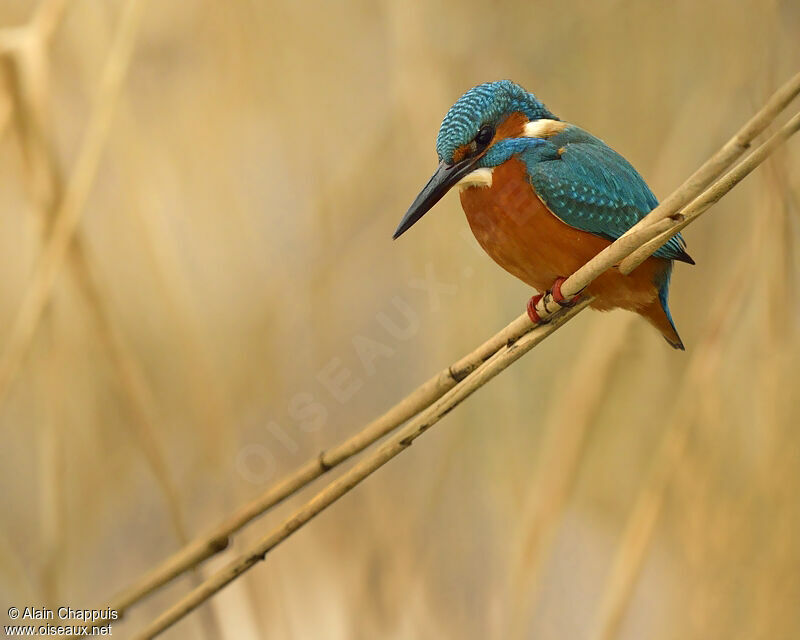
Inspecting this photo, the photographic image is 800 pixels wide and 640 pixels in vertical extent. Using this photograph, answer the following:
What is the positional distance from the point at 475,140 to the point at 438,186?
8cm

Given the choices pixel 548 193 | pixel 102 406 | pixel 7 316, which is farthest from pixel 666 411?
pixel 7 316

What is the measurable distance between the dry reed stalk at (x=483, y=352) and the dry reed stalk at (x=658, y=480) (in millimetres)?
416

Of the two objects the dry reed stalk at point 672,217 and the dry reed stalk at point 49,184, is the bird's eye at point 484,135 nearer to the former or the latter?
the dry reed stalk at point 672,217

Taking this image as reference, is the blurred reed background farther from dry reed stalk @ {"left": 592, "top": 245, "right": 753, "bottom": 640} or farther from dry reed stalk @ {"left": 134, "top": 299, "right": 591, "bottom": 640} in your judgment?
dry reed stalk @ {"left": 134, "top": 299, "right": 591, "bottom": 640}

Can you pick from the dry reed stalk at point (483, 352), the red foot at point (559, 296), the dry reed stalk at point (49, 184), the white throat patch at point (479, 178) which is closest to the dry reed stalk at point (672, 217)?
the dry reed stalk at point (483, 352)

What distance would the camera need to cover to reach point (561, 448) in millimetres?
1260

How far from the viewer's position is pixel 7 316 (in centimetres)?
143

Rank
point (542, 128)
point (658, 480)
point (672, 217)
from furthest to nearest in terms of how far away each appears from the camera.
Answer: point (658, 480) → point (542, 128) → point (672, 217)

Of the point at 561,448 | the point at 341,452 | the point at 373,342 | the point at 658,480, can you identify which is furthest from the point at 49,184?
the point at 658,480

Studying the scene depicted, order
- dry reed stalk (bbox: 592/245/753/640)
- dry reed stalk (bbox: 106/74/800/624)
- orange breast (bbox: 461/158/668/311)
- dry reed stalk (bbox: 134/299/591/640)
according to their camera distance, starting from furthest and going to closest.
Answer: dry reed stalk (bbox: 592/245/753/640), orange breast (bbox: 461/158/668/311), dry reed stalk (bbox: 134/299/591/640), dry reed stalk (bbox: 106/74/800/624)

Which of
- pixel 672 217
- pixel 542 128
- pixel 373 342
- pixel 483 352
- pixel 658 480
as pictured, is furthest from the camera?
pixel 373 342

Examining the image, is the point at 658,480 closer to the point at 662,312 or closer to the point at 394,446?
the point at 662,312

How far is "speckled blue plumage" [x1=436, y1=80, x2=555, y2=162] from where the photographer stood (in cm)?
88

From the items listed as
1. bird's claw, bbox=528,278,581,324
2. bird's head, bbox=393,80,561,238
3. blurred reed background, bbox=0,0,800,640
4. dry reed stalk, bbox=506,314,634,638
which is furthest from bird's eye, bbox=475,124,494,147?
dry reed stalk, bbox=506,314,634,638
